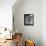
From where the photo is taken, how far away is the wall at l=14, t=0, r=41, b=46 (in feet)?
16.3

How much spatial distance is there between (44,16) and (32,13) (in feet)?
2.29

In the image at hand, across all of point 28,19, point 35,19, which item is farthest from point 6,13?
point 35,19

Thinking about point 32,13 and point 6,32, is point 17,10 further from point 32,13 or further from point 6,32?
point 6,32

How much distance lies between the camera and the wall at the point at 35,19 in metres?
4.97

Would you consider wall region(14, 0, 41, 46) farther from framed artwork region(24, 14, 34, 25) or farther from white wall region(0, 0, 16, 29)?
white wall region(0, 0, 16, 29)

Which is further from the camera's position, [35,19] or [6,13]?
[35,19]

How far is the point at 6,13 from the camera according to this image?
3859 mm

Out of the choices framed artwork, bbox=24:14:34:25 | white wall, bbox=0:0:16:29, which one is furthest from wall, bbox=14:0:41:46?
white wall, bbox=0:0:16:29

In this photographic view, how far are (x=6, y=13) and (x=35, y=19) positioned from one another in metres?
1.62

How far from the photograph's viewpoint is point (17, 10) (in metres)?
5.02

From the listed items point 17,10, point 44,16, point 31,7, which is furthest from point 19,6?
point 44,16

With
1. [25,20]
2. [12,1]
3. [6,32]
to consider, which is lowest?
[6,32]

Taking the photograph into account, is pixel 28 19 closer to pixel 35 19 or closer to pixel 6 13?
pixel 35 19

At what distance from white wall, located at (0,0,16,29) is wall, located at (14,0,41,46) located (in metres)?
1.13
